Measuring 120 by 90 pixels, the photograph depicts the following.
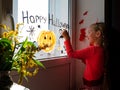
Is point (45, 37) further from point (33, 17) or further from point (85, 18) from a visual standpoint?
point (85, 18)

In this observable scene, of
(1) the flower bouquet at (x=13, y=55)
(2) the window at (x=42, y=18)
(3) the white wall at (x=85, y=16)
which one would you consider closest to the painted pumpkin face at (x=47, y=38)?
(2) the window at (x=42, y=18)

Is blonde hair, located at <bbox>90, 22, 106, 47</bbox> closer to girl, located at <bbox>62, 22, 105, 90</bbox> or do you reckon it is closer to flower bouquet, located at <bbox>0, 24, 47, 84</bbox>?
girl, located at <bbox>62, 22, 105, 90</bbox>

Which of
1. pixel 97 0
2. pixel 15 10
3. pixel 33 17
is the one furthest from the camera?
pixel 97 0

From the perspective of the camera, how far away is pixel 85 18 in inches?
68.5

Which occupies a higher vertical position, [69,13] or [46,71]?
[69,13]

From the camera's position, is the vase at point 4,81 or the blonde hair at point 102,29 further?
the blonde hair at point 102,29

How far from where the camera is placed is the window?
1.40 meters

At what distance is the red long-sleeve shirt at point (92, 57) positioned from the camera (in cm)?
154

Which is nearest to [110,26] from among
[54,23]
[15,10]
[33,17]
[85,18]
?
[85,18]

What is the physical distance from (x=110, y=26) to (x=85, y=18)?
245 mm

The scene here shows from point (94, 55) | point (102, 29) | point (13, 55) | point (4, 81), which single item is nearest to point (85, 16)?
point (102, 29)

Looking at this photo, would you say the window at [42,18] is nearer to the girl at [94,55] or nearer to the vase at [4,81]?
the girl at [94,55]

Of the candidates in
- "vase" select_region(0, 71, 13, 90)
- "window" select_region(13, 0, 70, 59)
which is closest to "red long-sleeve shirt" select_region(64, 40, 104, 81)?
"window" select_region(13, 0, 70, 59)

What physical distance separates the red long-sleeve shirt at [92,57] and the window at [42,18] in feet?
0.49
